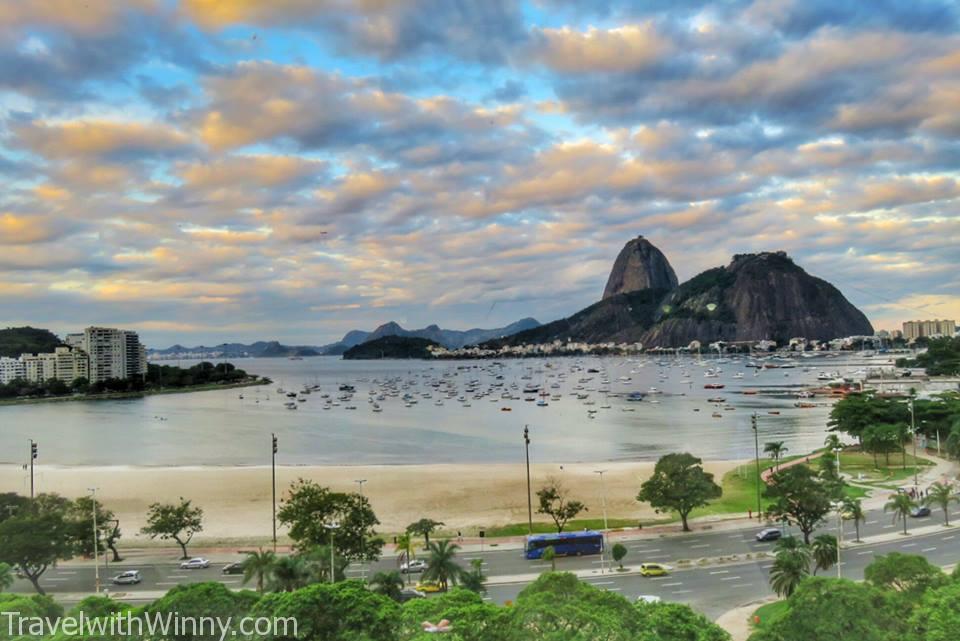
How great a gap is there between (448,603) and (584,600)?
8.73 ft

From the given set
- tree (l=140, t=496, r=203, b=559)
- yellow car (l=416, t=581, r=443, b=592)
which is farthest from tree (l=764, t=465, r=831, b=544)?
tree (l=140, t=496, r=203, b=559)

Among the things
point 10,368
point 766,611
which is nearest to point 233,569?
point 766,611

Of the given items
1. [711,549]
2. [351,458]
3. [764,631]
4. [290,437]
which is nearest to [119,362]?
[290,437]

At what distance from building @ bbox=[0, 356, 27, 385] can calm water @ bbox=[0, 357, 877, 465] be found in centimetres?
3407

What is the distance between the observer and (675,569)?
79.6 ft

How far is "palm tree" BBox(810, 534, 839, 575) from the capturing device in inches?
855

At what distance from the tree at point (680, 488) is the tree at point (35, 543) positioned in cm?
2357

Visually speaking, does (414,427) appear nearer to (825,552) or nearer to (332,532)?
(332,532)

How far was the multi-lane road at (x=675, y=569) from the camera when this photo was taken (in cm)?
2184

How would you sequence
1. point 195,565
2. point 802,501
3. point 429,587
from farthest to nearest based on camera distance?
point 802,501
point 195,565
point 429,587

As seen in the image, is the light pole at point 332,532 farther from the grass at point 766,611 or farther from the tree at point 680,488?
the tree at point 680,488

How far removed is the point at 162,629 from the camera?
12.3 meters

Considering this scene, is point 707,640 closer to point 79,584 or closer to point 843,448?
point 79,584

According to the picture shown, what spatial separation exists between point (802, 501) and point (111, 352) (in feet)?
531
